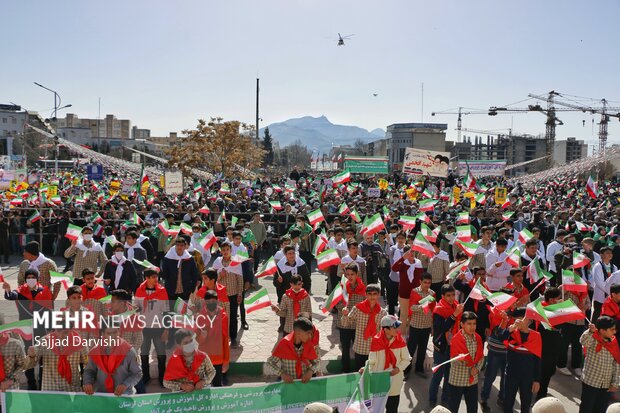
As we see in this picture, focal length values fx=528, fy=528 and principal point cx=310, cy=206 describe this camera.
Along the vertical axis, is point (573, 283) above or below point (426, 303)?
above

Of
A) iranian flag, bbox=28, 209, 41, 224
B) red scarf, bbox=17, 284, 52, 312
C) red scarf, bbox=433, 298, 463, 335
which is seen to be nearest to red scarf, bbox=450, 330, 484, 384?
red scarf, bbox=433, 298, 463, 335

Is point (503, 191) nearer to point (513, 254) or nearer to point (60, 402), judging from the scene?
point (513, 254)

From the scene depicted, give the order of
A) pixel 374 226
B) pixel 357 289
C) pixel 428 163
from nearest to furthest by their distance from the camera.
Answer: pixel 357 289
pixel 374 226
pixel 428 163

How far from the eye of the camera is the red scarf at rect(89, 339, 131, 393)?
486 centimetres

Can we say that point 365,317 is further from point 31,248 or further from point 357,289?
point 31,248

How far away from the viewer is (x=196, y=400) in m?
4.70

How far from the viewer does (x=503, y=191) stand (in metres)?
18.5

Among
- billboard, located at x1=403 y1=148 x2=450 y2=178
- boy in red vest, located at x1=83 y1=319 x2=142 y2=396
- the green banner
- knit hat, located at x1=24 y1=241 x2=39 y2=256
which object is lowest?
the green banner

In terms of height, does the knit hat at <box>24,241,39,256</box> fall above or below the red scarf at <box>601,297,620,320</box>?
above

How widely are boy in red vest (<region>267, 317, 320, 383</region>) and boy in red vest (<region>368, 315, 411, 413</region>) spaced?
674 mm

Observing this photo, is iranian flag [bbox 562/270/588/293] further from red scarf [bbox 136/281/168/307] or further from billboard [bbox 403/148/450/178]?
billboard [bbox 403/148/450/178]

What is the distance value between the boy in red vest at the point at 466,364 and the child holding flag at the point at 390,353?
1.77ft

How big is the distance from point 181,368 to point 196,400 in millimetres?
311

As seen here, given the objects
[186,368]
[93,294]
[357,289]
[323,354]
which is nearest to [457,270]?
[357,289]
